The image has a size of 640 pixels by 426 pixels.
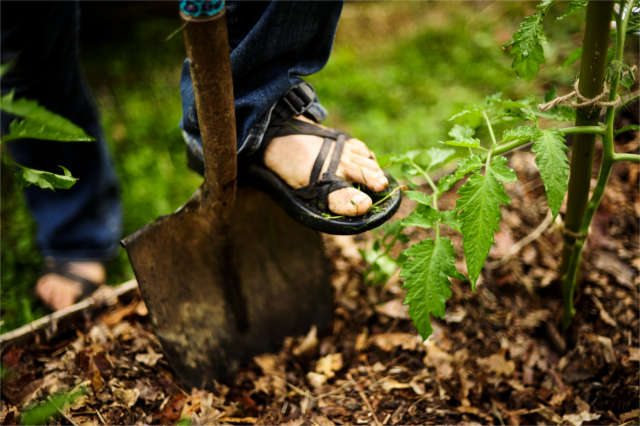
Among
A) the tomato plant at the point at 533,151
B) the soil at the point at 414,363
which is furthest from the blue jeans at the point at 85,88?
the soil at the point at 414,363

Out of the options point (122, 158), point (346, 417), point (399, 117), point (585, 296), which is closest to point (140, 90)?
point (122, 158)

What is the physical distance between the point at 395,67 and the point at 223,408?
2.71 metres

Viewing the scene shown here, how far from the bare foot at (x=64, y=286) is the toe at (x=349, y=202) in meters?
1.29

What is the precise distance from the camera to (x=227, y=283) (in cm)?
163

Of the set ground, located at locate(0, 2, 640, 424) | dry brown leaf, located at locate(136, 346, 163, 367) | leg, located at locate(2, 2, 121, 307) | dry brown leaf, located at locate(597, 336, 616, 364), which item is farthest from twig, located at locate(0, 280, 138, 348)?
dry brown leaf, located at locate(597, 336, 616, 364)

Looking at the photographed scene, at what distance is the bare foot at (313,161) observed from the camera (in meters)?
1.33

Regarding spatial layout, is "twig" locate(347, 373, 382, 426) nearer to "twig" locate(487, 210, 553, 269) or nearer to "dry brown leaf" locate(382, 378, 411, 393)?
"dry brown leaf" locate(382, 378, 411, 393)

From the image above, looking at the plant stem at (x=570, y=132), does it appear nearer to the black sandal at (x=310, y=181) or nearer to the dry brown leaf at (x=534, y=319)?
the black sandal at (x=310, y=181)

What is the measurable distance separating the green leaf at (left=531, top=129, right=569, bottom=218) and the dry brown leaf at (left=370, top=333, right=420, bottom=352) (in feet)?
2.56

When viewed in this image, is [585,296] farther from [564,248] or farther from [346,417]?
[346,417]

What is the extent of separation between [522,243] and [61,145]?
6.46 feet

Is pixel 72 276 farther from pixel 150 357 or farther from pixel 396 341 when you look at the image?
pixel 396 341

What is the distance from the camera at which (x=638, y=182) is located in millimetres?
2066

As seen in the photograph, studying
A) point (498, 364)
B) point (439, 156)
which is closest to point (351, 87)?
point (439, 156)
